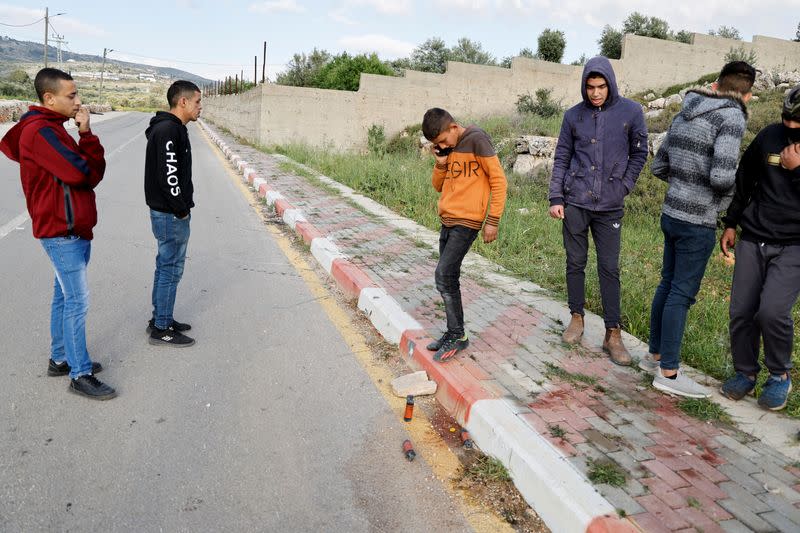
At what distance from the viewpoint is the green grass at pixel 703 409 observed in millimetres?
3510

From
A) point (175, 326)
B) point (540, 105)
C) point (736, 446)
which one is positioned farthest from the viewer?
point (540, 105)

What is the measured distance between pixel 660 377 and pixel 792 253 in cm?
105

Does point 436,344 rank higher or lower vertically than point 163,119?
lower

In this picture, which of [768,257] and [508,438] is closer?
[508,438]

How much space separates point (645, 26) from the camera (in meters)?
31.5

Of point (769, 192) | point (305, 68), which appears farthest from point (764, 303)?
point (305, 68)

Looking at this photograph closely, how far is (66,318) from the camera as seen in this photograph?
11.9 feet

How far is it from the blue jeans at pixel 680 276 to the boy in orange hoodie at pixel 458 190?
115cm

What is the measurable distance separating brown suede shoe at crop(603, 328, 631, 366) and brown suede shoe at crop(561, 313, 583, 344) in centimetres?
20

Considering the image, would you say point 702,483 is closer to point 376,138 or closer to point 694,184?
point 694,184

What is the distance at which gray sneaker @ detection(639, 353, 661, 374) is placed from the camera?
411cm

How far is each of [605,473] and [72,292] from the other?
313 centimetres

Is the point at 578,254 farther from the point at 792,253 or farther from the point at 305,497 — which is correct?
the point at 305,497

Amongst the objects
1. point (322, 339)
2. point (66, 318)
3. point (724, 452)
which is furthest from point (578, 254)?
point (66, 318)
